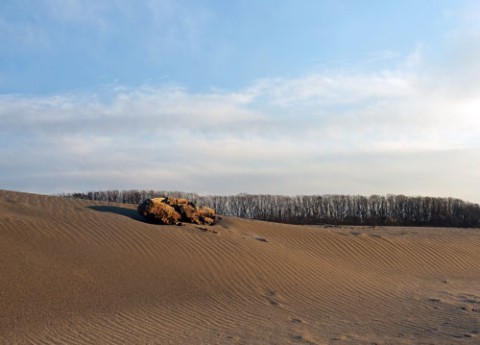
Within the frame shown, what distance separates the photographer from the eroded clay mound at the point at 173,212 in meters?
15.4

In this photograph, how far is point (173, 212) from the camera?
15602mm

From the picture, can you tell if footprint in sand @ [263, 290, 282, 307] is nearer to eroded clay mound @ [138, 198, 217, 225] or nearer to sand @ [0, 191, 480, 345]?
sand @ [0, 191, 480, 345]

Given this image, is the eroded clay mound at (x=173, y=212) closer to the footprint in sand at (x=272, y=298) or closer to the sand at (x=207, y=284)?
the sand at (x=207, y=284)

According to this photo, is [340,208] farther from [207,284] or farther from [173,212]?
[207,284]

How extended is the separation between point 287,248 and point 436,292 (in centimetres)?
438

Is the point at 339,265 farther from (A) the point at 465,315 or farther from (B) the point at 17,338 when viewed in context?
(B) the point at 17,338

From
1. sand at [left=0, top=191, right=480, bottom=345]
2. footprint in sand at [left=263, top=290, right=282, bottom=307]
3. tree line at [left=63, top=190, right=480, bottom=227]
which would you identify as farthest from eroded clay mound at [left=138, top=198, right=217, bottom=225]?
tree line at [left=63, top=190, right=480, bottom=227]

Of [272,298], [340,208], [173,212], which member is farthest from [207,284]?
[340,208]

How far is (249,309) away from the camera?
10.8 meters

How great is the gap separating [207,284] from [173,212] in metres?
3.93

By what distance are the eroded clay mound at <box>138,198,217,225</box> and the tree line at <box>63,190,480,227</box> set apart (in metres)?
14.6

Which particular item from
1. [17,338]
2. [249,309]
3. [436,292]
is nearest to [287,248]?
[436,292]

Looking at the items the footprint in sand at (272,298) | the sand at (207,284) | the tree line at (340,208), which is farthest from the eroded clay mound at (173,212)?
the tree line at (340,208)

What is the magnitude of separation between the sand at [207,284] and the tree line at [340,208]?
12795 millimetres
